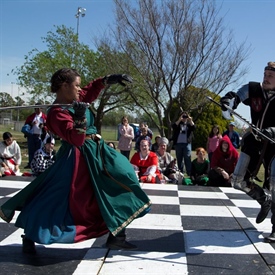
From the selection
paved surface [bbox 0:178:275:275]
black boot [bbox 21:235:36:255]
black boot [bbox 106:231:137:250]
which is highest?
black boot [bbox 106:231:137:250]

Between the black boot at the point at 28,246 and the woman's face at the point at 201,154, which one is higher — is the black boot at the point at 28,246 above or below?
below

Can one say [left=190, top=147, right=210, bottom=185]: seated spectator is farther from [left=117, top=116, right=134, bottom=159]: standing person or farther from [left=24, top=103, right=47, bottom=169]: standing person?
[left=24, top=103, right=47, bottom=169]: standing person

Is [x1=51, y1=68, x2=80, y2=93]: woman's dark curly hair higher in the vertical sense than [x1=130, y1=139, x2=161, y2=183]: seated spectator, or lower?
higher

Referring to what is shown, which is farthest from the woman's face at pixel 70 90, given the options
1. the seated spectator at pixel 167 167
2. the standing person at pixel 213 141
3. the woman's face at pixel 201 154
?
the standing person at pixel 213 141

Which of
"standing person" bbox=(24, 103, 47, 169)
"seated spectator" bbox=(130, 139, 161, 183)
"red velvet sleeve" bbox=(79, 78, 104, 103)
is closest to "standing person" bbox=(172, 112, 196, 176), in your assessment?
"seated spectator" bbox=(130, 139, 161, 183)

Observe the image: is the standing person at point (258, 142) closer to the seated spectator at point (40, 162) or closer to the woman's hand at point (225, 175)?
the woman's hand at point (225, 175)

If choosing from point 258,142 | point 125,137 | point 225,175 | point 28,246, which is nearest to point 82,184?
Result: point 28,246

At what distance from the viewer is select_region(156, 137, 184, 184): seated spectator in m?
7.61

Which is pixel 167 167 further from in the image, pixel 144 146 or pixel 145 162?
pixel 144 146

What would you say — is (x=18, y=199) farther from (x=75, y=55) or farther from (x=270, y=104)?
(x=75, y=55)

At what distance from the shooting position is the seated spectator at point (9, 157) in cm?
769

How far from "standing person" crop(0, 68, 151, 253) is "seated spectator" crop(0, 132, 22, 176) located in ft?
15.5

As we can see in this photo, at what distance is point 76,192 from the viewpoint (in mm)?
2961

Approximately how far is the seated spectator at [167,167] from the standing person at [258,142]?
3.74 metres
